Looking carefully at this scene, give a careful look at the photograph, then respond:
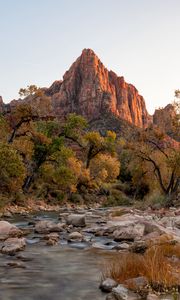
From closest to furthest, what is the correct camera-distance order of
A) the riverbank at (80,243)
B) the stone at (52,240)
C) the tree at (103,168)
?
the riverbank at (80,243) → the stone at (52,240) → the tree at (103,168)

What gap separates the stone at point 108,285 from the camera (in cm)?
799

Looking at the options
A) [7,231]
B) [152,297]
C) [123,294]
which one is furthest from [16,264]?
[7,231]

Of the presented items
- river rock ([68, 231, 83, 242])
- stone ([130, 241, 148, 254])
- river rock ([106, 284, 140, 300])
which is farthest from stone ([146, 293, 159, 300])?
river rock ([68, 231, 83, 242])

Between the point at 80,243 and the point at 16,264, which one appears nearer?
the point at 16,264

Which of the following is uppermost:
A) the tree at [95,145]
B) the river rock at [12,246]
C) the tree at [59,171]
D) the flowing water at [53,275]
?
Answer: the tree at [95,145]

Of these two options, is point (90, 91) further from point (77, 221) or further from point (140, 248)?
point (140, 248)

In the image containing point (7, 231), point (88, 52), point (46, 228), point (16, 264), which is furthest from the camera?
point (88, 52)

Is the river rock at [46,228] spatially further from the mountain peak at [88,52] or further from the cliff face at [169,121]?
the mountain peak at [88,52]

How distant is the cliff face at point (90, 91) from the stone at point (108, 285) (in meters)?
147

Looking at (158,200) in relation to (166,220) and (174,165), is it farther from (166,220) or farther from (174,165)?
(166,220)

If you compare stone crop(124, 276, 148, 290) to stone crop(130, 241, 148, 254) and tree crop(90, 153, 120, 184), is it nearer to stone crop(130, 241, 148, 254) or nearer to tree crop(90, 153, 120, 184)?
stone crop(130, 241, 148, 254)

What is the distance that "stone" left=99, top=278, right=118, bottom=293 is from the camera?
7988 mm

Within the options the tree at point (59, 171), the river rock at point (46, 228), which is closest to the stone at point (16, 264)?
the river rock at point (46, 228)

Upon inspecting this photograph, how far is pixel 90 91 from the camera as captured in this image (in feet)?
567
